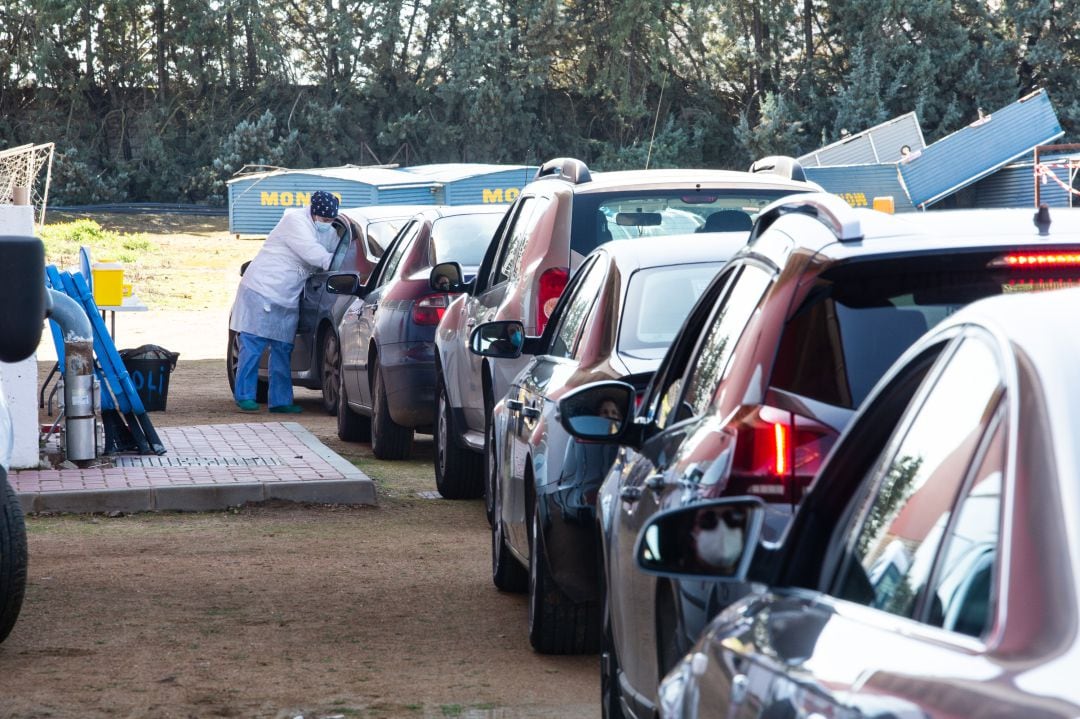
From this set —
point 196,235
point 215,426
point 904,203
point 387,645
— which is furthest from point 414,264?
point 196,235

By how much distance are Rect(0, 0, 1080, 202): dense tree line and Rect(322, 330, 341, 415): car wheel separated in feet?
106

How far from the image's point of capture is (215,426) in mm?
13180

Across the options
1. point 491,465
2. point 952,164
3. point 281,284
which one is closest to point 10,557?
point 491,465

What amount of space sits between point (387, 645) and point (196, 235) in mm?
35567

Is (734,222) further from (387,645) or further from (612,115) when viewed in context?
(612,115)

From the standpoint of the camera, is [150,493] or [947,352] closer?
[947,352]

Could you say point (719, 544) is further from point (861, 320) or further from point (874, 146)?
point (874, 146)

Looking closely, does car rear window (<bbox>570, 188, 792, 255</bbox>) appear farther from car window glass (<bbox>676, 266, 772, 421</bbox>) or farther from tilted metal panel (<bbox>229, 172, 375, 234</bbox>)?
tilted metal panel (<bbox>229, 172, 375, 234</bbox>)

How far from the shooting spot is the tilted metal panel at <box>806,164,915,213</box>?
33.1 meters

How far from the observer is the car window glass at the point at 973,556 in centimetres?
177

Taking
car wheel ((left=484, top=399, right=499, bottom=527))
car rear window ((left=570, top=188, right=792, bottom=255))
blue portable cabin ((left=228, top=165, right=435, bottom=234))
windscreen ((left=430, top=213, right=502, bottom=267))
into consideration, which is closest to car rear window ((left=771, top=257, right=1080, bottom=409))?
car wheel ((left=484, top=399, right=499, bottom=527))

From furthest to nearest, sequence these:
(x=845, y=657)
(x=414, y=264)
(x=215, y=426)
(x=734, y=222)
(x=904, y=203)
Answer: (x=904, y=203) → (x=215, y=426) → (x=414, y=264) → (x=734, y=222) → (x=845, y=657)

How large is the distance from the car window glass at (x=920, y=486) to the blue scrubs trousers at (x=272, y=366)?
13.2 metres

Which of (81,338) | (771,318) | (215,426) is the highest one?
(771,318)
